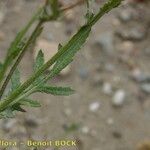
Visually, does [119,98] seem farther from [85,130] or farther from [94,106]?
[85,130]

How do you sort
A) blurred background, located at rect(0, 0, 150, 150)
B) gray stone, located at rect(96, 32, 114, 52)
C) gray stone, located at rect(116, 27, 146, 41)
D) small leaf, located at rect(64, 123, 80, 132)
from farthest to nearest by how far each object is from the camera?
1. gray stone, located at rect(116, 27, 146, 41)
2. gray stone, located at rect(96, 32, 114, 52)
3. blurred background, located at rect(0, 0, 150, 150)
4. small leaf, located at rect(64, 123, 80, 132)

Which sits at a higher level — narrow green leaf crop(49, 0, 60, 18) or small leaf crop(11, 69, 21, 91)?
narrow green leaf crop(49, 0, 60, 18)

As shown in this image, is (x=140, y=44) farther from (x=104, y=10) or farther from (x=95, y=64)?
(x=104, y=10)

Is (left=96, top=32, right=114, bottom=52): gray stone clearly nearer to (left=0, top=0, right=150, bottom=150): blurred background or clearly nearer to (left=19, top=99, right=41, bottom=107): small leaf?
(left=0, top=0, right=150, bottom=150): blurred background

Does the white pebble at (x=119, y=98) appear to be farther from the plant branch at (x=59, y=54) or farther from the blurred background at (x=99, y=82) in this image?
the plant branch at (x=59, y=54)

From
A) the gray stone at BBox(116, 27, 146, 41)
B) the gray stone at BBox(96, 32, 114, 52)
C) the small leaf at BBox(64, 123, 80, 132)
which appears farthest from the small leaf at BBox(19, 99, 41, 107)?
the gray stone at BBox(116, 27, 146, 41)

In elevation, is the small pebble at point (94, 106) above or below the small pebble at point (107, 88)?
below

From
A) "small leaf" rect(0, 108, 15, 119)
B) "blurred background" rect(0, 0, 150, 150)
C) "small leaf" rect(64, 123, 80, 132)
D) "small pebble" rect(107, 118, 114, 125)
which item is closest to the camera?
"small leaf" rect(0, 108, 15, 119)

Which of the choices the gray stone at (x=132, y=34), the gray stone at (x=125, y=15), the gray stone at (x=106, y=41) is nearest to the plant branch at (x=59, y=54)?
the gray stone at (x=106, y=41)

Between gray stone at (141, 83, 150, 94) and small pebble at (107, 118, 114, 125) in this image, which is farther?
gray stone at (141, 83, 150, 94)
